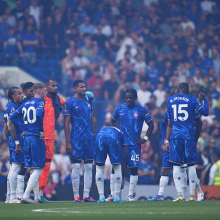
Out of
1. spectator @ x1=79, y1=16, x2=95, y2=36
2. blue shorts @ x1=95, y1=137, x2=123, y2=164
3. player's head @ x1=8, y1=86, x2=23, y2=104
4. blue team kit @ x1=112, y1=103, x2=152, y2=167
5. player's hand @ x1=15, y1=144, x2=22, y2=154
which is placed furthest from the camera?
spectator @ x1=79, y1=16, x2=95, y2=36

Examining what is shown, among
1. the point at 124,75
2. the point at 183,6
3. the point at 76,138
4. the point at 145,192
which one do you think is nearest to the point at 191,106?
the point at 76,138

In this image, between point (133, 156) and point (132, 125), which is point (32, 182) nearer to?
point (133, 156)

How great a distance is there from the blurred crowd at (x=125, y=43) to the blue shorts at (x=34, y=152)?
24.6 feet

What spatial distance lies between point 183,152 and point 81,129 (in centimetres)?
207

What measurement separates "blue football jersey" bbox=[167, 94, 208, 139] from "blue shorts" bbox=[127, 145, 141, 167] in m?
1.05

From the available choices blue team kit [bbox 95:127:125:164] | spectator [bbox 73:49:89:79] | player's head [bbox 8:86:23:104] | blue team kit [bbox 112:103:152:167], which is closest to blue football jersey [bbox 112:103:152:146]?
blue team kit [bbox 112:103:152:167]

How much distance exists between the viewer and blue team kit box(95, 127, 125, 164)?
38.4 ft

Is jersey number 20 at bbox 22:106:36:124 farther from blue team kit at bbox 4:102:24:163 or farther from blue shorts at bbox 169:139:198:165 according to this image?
blue shorts at bbox 169:139:198:165

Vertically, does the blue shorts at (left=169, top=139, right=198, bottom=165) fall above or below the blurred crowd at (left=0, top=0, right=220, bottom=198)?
below

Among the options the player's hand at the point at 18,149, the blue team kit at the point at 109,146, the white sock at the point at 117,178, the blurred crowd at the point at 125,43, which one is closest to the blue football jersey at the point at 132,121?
the blue team kit at the point at 109,146

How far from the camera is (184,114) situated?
11742mm

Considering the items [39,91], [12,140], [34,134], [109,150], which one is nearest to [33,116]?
[34,134]

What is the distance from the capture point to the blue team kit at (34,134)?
11.0 meters

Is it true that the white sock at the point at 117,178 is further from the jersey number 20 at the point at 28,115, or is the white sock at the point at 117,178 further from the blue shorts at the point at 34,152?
the jersey number 20 at the point at 28,115
